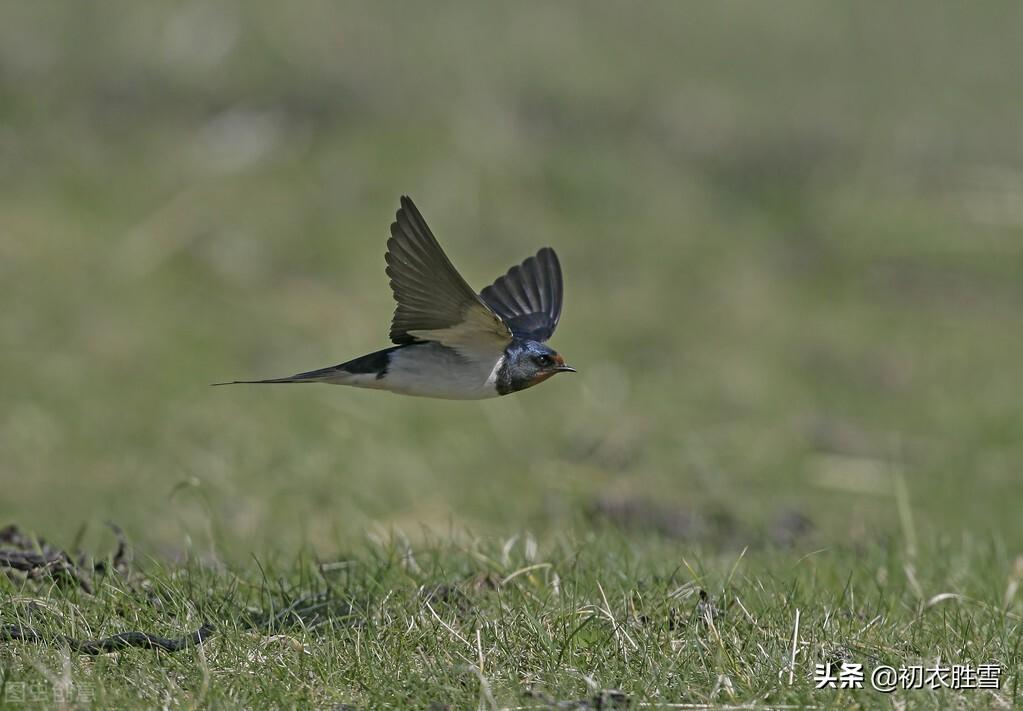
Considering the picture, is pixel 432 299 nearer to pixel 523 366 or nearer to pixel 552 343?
pixel 523 366

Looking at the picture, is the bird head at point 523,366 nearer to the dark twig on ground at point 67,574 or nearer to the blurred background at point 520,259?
the dark twig on ground at point 67,574

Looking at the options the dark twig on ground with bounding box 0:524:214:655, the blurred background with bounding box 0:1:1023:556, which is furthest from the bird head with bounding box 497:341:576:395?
the blurred background with bounding box 0:1:1023:556

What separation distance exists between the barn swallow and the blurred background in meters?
1.26

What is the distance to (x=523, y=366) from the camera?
417cm

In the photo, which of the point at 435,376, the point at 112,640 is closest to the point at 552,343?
the point at 435,376

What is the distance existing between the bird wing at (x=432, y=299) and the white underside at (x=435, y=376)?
0.03 m

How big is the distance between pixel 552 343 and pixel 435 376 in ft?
18.3

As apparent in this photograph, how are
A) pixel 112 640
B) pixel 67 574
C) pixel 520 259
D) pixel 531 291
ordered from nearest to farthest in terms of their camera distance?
pixel 112 640
pixel 67 574
pixel 531 291
pixel 520 259

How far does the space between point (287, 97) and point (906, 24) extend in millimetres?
7675

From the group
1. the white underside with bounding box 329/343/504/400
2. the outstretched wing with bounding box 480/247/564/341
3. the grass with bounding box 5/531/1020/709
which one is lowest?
the grass with bounding box 5/531/1020/709

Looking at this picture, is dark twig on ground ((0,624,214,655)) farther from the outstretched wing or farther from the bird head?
the outstretched wing

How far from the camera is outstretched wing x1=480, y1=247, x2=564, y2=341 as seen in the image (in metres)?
5.12

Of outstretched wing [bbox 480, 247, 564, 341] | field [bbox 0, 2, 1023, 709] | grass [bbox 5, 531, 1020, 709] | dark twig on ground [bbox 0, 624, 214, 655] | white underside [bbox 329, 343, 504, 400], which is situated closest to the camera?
grass [bbox 5, 531, 1020, 709]

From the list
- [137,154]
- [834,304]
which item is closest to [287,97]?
[137,154]
